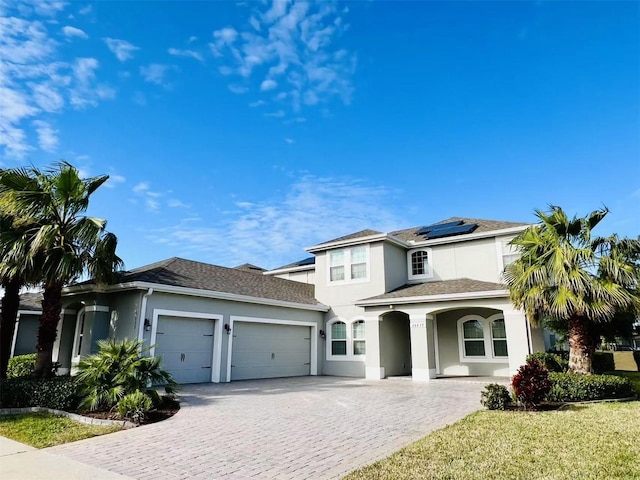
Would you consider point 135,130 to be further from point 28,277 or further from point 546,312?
point 546,312

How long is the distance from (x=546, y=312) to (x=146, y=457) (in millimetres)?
10663

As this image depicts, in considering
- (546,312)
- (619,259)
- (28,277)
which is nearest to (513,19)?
(619,259)

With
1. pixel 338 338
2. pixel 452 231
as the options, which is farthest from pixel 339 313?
pixel 452 231

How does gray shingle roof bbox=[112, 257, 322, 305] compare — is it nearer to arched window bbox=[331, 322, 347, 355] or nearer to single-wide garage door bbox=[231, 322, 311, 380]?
single-wide garage door bbox=[231, 322, 311, 380]

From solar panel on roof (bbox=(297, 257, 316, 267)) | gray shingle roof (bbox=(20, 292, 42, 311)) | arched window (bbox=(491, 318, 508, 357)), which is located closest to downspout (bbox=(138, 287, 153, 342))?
solar panel on roof (bbox=(297, 257, 316, 267))

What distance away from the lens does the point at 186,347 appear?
1420cm

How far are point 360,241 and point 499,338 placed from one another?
7378 mm

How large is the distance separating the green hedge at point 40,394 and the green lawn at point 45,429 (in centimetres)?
45

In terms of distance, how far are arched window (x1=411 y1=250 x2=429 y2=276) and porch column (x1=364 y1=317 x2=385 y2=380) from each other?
12.1ft

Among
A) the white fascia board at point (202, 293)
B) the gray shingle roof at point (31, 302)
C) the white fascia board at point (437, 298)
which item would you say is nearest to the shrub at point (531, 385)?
the white fascia board at point (437, 298)

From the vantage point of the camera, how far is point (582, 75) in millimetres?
13219

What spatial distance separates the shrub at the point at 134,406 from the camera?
311 inches

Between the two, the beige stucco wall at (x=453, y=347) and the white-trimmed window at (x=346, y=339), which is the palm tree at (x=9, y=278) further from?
the beige stucco wall at (x=453, y=347)

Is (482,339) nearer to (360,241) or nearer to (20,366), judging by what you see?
(360,241)
